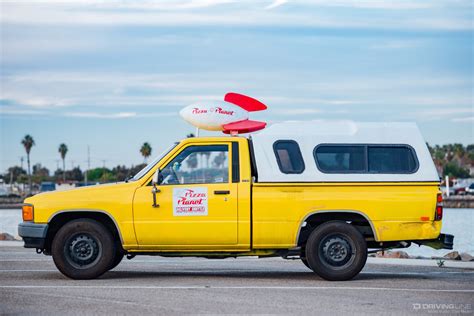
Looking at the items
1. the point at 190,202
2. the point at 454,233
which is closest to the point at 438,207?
the point at 190,202

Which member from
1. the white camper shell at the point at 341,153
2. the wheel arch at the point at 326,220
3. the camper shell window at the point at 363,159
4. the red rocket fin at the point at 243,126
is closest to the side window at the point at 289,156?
the white camper shell at the point at 341,153

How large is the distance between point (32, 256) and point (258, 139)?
7.08 m

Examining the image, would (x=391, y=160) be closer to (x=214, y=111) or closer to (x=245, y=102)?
(x=245, y=102)

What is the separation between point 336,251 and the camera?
14.8 meters

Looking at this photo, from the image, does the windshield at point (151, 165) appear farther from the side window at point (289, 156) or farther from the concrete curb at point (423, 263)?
the concrete curb at point (423, 263)

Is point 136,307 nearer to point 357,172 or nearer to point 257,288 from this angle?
point 257,288

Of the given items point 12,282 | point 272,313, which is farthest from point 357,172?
point 12,282

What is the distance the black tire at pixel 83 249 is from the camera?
14.7 m

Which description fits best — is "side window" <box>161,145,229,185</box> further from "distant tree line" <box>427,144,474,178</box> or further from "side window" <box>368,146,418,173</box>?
"distant tree line" <box>427,144,474,178</box>

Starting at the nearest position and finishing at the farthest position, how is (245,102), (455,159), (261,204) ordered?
(261,204)
(245,102)
(455,159)

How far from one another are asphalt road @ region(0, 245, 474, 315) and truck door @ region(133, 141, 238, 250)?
591 mm

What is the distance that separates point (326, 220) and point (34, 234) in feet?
13.9

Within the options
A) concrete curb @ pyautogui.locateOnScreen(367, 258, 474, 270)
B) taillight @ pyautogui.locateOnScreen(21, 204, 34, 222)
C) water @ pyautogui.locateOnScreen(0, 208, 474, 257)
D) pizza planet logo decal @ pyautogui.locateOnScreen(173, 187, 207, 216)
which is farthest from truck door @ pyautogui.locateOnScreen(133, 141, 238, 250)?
water @ pyautogui.locateOnScreen(0, 208, 474, 257)

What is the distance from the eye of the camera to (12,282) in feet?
47.5
